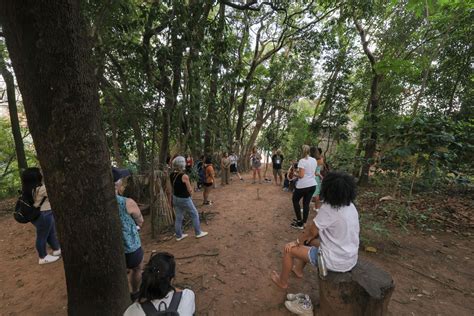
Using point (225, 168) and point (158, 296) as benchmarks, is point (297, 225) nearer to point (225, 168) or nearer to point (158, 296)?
point (158, 296)

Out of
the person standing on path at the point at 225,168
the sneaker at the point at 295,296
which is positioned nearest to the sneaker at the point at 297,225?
the sneaker at the point at 295,296

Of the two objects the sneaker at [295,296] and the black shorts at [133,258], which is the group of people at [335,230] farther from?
the black shorts at [133,258]

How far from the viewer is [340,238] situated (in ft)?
7.47

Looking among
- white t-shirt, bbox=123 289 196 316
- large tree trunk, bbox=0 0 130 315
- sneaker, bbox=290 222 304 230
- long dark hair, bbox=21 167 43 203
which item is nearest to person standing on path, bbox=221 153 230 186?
sneaker, bbox=290 222 304 230

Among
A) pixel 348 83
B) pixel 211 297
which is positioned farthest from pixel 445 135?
pixel 348 83

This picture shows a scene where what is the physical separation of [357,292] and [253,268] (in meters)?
1.67

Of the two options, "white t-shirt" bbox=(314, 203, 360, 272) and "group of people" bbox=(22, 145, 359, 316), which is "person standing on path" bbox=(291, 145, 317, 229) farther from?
"white t-shirt" bbox=(314, 203, 360, 272)

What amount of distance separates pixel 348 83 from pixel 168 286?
1053cm

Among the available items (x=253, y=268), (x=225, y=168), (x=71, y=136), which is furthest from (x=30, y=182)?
(x=225, y=168)

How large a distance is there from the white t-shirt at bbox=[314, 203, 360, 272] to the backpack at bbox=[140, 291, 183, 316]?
1526mm

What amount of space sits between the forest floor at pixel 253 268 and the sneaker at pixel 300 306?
0.39ft

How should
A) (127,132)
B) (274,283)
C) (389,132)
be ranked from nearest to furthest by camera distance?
(274,283)
(389,132)
(127,132)

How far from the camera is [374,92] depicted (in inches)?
332

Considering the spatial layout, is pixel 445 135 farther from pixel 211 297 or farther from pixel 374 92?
pixel 374 92
